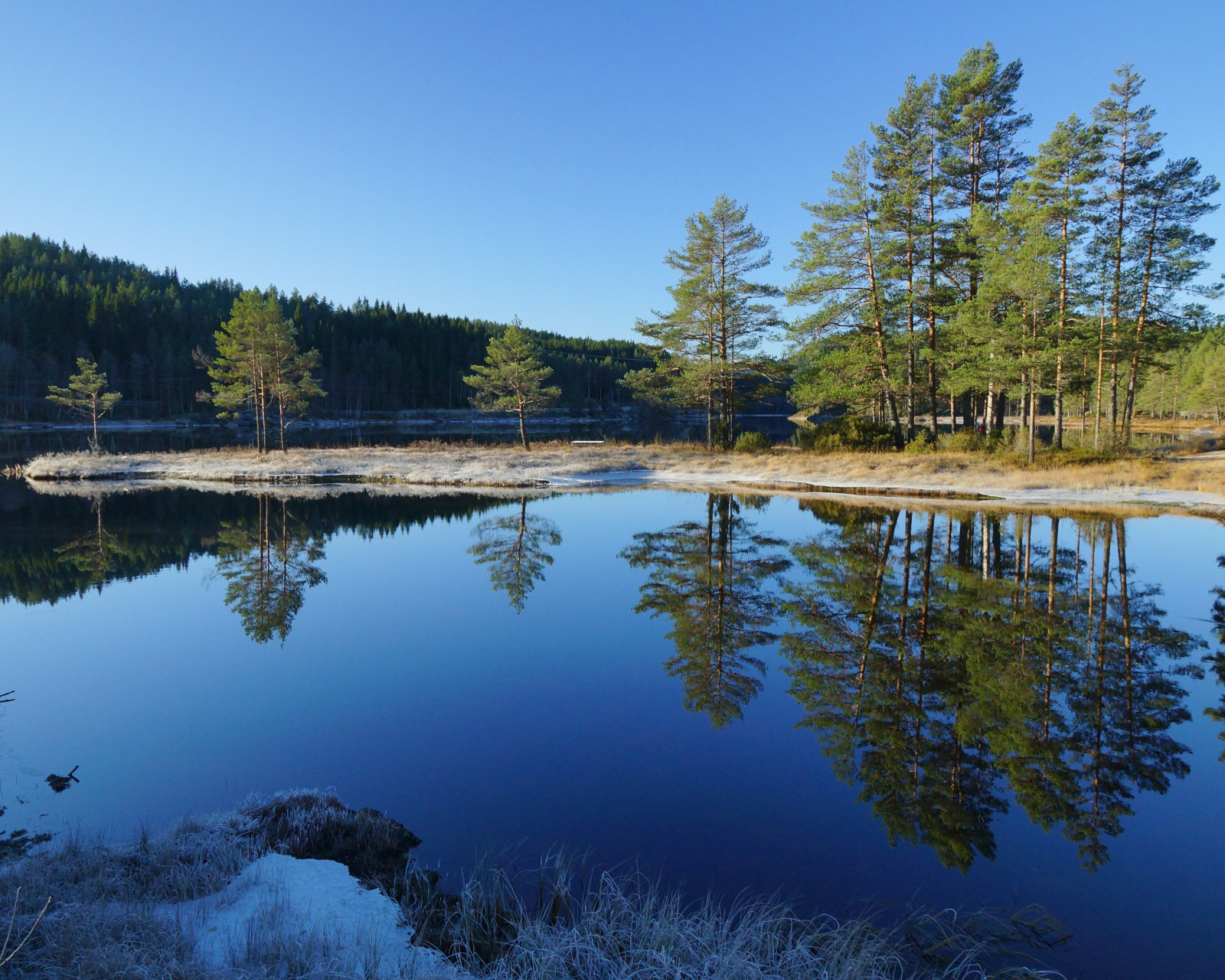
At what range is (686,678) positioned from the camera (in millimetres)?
7449

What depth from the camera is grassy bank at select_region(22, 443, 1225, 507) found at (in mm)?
21167

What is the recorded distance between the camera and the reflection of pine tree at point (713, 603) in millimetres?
7236

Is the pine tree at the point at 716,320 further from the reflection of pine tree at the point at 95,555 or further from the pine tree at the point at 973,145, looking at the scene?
the reflection of pine tree at the point at 95,555

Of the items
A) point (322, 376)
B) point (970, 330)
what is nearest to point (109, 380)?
point (322, 376)

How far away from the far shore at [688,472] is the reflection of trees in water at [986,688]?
9.77 meters

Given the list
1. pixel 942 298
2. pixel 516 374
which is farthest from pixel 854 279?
pixel 516 374

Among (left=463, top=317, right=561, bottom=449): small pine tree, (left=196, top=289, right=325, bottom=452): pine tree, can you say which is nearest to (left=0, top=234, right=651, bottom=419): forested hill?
(left=463, top=317, right=561, bottom=449): small pine tree

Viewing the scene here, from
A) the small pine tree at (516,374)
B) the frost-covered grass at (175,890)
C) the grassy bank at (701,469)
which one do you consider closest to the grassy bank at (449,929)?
the frost-covered grass at (175,890)

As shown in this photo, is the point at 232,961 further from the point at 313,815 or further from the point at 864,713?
the point at 864,713

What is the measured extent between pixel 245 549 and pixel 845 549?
12.4m

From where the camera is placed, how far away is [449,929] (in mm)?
3617

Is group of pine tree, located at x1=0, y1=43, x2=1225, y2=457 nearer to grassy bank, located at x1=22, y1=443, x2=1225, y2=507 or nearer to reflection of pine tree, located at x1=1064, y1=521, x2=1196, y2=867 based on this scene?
grassy bank, located at x1=22, y1=443, x2=1225, y2=507

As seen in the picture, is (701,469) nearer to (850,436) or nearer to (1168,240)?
(850,436)

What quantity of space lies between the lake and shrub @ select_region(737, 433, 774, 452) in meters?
19.7
